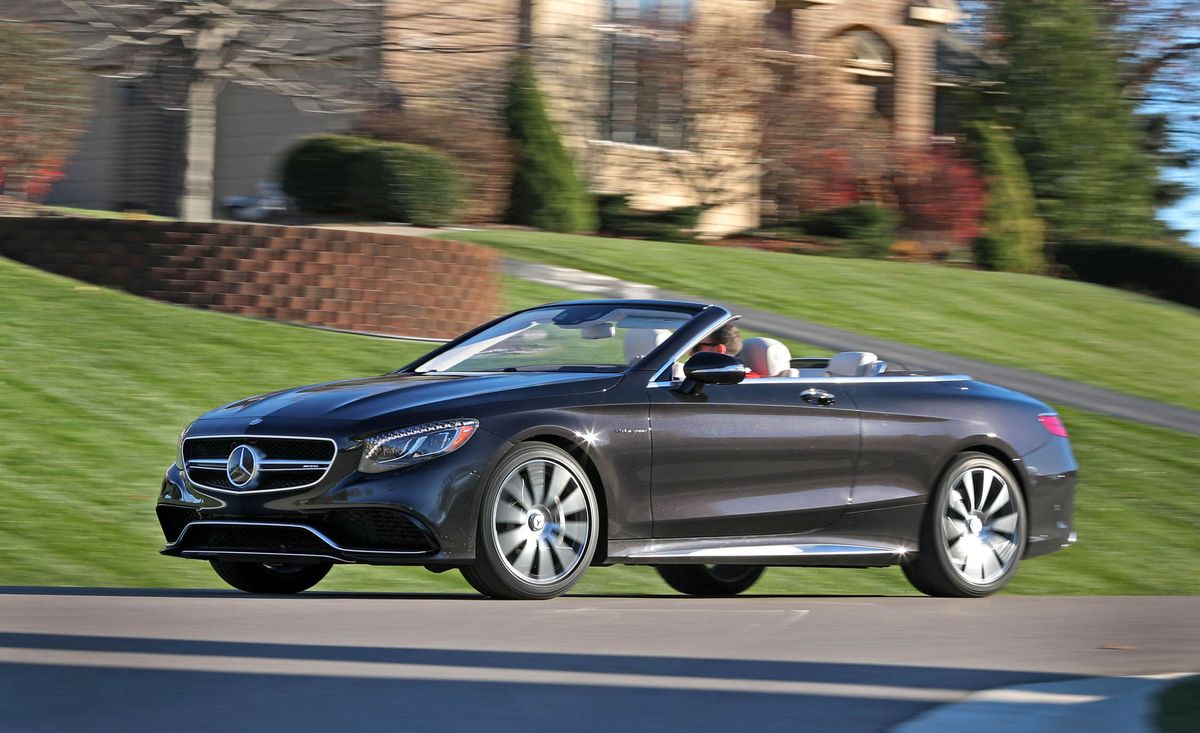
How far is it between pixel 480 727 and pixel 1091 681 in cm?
249

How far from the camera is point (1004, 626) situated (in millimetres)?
8570

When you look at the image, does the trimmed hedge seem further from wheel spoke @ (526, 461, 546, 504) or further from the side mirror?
wheel spoke @ (526, 461, 546, 504)

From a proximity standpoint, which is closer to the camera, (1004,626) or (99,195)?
(1004,626)

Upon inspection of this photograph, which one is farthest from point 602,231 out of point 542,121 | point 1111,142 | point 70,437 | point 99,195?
point 70,437

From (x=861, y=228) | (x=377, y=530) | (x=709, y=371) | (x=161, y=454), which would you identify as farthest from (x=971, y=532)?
(x=861, y=228)

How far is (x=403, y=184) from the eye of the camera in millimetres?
24703

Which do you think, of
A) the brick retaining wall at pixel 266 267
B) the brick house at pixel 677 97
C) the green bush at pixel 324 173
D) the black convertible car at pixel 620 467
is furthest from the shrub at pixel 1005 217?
the black convertible car at pixel 620 467

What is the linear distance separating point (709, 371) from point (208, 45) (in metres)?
9.87

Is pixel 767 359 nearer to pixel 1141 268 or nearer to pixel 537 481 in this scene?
pixel 537 481

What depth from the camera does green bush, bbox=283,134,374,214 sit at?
25281 millimetres

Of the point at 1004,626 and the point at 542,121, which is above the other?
the point at 542,121

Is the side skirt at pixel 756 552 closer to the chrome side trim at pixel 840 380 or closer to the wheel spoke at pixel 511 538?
the wheel spoke at pixel 511 538

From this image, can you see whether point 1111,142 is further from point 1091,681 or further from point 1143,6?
point 1091,681

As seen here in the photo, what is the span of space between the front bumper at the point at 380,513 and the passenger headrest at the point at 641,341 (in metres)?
1.15
